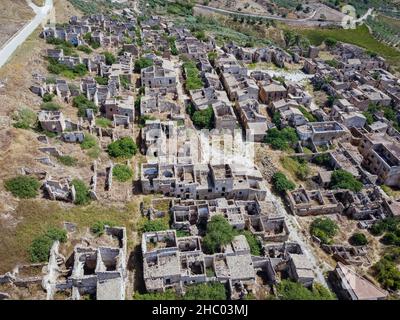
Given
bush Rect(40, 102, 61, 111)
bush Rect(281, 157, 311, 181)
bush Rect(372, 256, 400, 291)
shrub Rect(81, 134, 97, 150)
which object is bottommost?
shrub Rect(81, 134, 97, 150)

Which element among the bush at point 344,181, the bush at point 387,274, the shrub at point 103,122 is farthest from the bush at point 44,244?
the bush at point 344,181

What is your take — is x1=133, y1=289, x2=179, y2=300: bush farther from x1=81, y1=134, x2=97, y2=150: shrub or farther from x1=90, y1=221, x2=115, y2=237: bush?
x1=81, y1=134, x2=97, y2=150: shrub

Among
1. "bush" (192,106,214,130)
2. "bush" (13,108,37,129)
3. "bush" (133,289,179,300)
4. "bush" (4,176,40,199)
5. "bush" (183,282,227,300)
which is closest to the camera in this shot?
"bush" (133,289,179,300)

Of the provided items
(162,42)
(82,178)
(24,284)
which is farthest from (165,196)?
(162,42)

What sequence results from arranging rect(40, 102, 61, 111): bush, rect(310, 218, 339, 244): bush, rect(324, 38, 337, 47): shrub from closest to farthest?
rect(310, 218, 339, 244): bush < rect(40, 102, 61, 111): bush < rect(324, 38, 337, 47): shrub

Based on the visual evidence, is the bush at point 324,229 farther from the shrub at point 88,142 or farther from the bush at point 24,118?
the bush at point 24,118

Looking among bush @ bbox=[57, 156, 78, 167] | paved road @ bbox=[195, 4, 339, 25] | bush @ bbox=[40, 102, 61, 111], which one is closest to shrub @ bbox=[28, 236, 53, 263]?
bush @ bbox=[57, 156, 78, 167]

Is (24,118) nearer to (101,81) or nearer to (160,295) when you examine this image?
(101,81)
